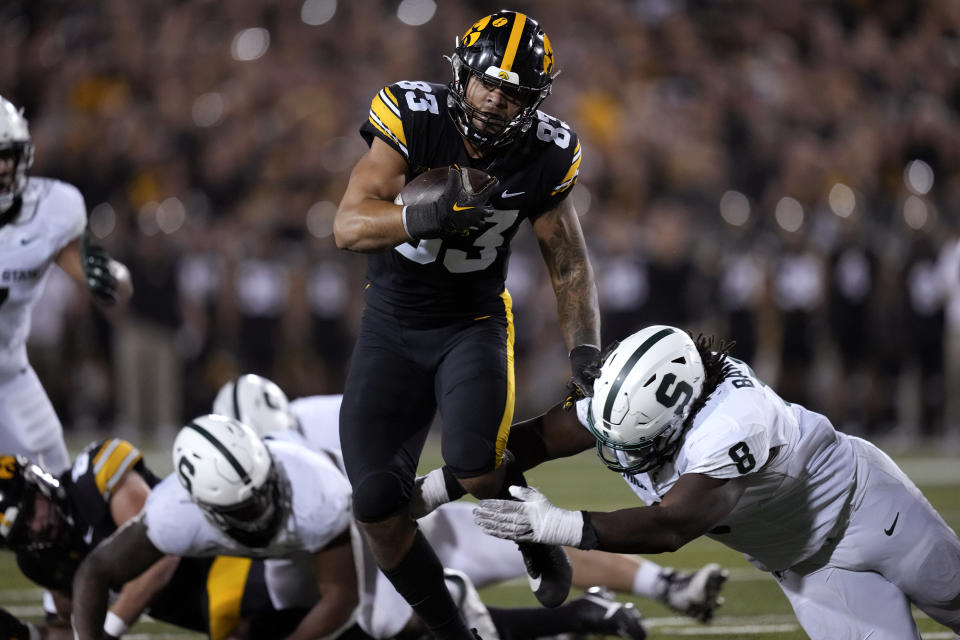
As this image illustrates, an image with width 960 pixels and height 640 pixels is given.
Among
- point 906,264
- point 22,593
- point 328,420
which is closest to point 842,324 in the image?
point 906,264

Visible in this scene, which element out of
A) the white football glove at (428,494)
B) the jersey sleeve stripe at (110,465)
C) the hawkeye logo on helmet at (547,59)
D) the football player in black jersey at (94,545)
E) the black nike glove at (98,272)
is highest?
the hawkeye logo on helmet at (547,59)

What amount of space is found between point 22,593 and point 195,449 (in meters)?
2.03

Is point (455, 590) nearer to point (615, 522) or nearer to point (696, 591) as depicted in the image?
point (696, 591)

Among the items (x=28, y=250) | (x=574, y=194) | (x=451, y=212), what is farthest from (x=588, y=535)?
(x=574, y=194)

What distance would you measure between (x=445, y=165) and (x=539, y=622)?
162cm

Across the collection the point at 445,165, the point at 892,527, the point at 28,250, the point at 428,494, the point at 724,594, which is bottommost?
the point at 724,594

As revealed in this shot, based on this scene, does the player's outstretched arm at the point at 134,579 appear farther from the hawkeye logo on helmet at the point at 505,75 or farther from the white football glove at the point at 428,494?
the hawkeye logo on helmet at the point at 505,75

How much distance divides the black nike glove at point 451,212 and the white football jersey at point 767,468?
0.65m

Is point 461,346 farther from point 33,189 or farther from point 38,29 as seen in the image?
point 38,29

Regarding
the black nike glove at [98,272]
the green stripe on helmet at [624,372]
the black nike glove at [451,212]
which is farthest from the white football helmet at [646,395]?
the black nike glove at [98,272]

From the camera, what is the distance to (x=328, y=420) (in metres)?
5.01

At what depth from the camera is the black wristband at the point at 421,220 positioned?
10.4ft

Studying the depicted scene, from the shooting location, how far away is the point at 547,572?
11.5 ft

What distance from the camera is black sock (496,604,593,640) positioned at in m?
4.13
